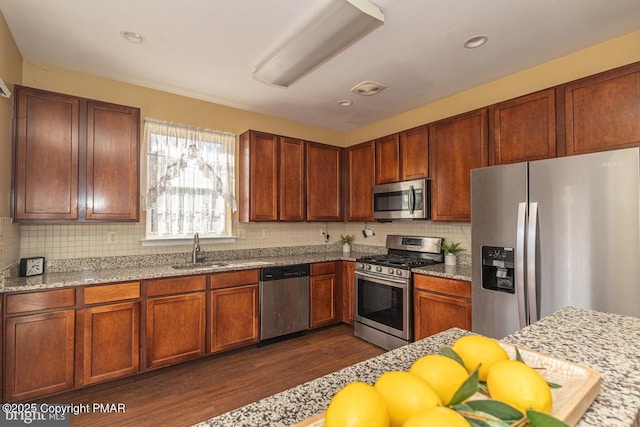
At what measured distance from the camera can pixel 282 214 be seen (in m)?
3.79

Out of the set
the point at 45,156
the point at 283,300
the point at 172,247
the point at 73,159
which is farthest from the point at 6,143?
the point at 283,300

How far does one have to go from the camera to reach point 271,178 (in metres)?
3.73

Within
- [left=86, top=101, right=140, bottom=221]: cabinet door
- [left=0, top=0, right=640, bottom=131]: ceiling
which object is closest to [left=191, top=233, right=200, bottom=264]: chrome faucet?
[left=86, top=101, right=140, bottom=221]: cabinet door

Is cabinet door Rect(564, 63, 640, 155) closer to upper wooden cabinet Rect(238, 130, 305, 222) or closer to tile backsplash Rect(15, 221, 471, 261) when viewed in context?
tile backsplash Rect(15, 221, 471, 261)

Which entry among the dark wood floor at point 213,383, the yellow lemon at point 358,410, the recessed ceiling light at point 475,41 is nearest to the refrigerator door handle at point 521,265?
the recessed ceiling light at point 475,41

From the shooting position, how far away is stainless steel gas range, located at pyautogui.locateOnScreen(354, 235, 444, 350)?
10.1 feet

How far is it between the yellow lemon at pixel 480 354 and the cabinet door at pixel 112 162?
9.64 ft

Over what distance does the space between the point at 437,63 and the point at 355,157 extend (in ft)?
5.44

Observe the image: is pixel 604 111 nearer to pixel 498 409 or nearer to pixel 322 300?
pixel 498 409

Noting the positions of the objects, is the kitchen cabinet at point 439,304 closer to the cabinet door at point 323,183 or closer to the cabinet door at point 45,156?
the cabinet door at point 323,183

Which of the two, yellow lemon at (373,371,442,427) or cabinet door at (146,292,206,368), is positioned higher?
yellow lemon at (373,371,442,427)

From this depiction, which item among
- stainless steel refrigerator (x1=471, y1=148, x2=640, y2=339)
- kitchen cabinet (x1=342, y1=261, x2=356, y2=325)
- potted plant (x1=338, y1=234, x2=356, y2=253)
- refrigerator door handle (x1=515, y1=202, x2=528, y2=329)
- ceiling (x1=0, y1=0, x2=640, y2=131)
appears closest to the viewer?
stainless steel refrigerator (x1=471, y1=148, x2=640, y2=339)

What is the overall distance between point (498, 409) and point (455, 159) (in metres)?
2.92

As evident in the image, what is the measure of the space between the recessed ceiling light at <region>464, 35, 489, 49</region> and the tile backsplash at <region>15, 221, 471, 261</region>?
169 centimetres
